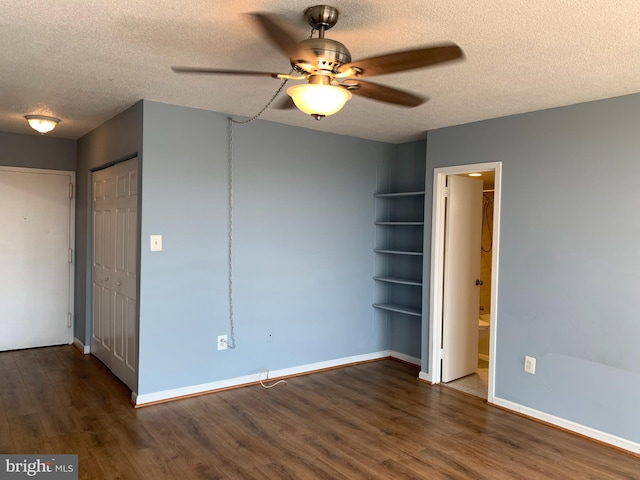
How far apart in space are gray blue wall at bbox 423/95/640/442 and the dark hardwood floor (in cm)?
35

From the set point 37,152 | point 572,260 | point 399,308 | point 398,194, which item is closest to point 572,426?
point 572,260

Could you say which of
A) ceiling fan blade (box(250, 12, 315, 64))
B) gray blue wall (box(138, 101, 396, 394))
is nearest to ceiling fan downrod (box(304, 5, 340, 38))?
ceiling fan blade (box(250, 12, 315, 64))

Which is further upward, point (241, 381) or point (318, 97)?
point (318, 97)

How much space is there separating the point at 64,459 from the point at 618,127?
4.07 metres

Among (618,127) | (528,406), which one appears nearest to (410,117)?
(618,127)

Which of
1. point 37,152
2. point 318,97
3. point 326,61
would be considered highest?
point 37,152

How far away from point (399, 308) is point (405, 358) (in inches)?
23.4

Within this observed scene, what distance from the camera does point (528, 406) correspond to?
3.61 m

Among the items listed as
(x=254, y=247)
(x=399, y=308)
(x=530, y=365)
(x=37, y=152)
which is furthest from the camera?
(x=37, y=152)

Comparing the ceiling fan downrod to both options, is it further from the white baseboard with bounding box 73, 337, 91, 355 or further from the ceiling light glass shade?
the white baseboard with bounding box 73, 337, 91, 355

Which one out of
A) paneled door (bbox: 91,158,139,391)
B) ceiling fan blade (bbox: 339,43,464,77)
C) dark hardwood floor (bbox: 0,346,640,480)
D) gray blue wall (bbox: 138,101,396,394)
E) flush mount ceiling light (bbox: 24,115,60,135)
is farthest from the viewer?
flush mount ceiling light (bbox: 24,115,60,135)

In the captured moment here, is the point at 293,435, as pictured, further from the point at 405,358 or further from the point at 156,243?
the point at 405,358

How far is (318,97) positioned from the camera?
1979mm

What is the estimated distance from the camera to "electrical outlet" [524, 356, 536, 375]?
11.7ft
